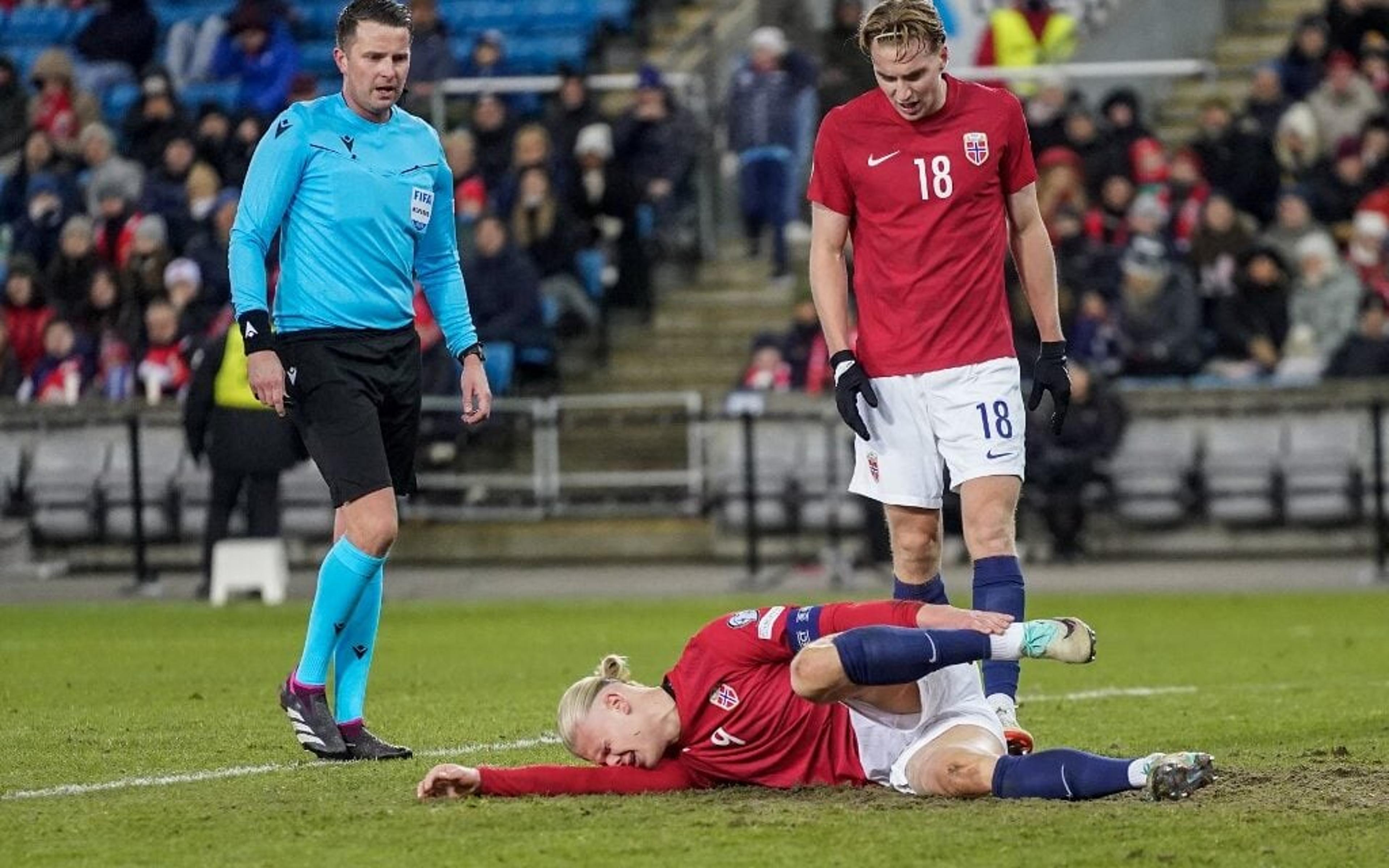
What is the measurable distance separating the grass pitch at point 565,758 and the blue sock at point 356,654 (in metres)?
0.23

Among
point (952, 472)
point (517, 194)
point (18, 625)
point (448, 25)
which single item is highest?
point (448, 25)

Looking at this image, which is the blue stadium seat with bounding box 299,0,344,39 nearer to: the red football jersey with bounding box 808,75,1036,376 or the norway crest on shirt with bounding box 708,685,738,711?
the red football jersey with bounding box 808,75,1036,376

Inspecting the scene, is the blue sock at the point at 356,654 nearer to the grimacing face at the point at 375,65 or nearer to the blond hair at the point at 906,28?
the grimacing face at the point at 375,65

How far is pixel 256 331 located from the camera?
8305 millimetres

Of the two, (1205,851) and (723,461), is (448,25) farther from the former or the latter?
(1205,851)

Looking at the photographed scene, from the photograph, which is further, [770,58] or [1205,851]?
[770,58]

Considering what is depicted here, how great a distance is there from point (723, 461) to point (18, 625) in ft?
18.3

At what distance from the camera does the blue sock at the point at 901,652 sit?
7.04 m

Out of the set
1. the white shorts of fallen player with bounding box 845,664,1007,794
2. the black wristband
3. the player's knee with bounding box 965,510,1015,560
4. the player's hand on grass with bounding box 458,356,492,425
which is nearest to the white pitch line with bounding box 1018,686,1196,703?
the player's knee with bounding box 965,510,1015,560

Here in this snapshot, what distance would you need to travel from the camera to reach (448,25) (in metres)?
25.1

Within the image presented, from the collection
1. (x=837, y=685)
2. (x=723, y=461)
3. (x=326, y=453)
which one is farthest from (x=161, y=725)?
(x=723, y=461)

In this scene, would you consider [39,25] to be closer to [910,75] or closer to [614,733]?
[910,75]

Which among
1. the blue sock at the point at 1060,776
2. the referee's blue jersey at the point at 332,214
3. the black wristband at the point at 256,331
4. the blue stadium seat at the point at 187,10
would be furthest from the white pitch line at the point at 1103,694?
the blue stadium seat at the point at 187,10

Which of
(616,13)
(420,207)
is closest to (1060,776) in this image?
(420,207)
